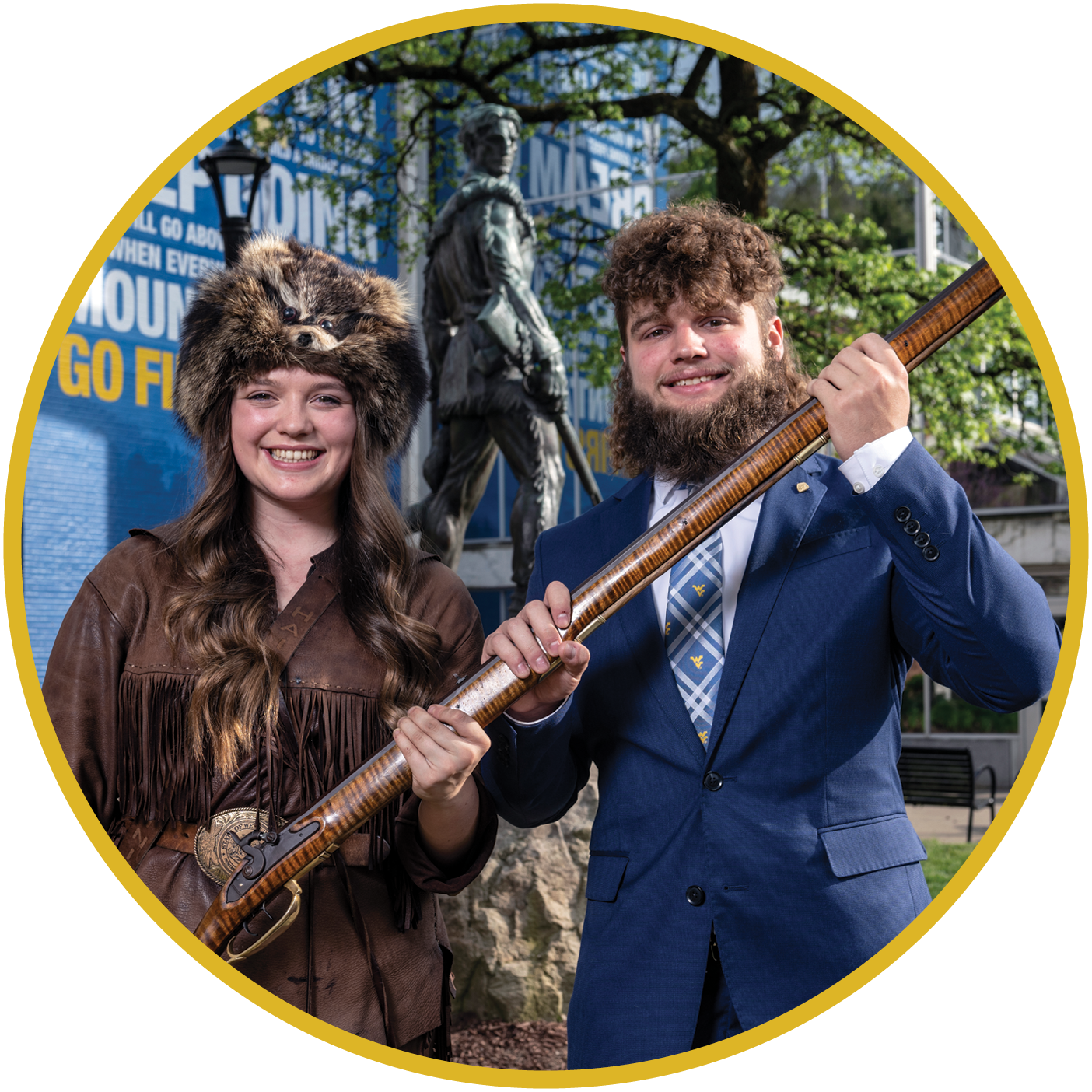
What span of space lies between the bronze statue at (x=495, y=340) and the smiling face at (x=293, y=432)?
3542mm

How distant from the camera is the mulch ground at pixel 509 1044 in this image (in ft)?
15.8

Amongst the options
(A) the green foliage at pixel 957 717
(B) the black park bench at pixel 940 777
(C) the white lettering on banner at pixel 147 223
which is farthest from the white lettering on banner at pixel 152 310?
(A) the green foliage at pixel 957 717

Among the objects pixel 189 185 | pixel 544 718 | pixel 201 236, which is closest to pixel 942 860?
pixel 544 718

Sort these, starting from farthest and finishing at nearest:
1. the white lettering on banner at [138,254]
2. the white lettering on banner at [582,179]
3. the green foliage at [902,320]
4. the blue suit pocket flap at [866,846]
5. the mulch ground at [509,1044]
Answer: the white lettering on banner at [582,179] < the white lettering on banner at [138,254] < the green foliage at [902,320] < the mulch ground at [509,1044] < the blue suit pocket flap at [866,846]

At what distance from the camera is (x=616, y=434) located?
9.49ft

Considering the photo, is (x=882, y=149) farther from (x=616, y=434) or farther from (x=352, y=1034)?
(x=352, y=1034)

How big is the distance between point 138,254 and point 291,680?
11548 mm

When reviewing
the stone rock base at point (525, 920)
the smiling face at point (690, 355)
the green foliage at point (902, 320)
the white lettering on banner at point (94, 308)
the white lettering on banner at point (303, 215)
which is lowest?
the stone rock base at point (525, 920)

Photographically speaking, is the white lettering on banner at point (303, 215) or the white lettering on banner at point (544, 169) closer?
the white lettering on banner at point (303, 215)

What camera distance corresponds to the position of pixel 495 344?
20.5 ft

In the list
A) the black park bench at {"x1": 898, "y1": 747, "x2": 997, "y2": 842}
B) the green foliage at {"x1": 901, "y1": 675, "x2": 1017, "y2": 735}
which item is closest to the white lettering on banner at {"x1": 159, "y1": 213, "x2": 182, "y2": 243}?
the black park bench at {"x1": 898, "y1": 747, "x2": 997, "y2": 842}

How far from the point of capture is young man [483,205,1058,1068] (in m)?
2.10

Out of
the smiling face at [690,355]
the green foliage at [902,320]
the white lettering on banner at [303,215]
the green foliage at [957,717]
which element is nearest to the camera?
the smiling face at [690,355]

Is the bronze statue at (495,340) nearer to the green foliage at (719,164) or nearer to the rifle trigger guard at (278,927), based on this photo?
the green foliage at (719,164)
